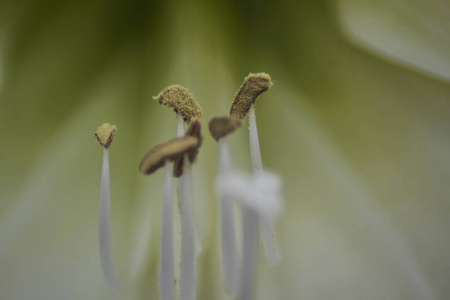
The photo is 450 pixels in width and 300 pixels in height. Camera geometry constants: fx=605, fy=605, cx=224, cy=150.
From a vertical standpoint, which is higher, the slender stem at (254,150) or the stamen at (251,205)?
the slender stem at (254,150)

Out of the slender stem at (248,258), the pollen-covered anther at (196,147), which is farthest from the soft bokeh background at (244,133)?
the slender stem at (248,258)

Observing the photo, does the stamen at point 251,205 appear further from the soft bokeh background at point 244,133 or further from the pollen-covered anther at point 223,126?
the soft bokeh background at point 244,133

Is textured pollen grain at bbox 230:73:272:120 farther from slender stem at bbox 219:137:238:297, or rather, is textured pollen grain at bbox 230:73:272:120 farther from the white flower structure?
slender stem at bbox 219:137:238:297

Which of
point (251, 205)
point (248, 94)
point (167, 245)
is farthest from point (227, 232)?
point (248, 94)

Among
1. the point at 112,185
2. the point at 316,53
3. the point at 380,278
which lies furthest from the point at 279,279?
the point at 316,53

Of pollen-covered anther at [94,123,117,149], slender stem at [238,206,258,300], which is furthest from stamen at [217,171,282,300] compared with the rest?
pollen-covered anther at [94,123,117,149]

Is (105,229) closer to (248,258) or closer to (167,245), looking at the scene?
(167,245)

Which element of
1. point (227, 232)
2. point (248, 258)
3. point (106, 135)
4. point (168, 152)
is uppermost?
point (106, 135)
